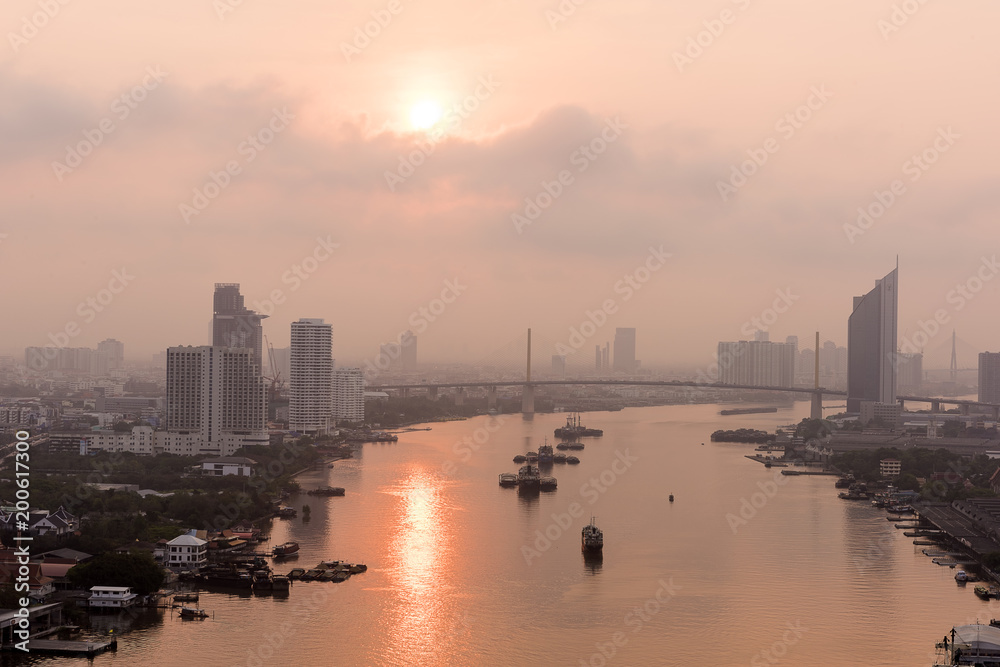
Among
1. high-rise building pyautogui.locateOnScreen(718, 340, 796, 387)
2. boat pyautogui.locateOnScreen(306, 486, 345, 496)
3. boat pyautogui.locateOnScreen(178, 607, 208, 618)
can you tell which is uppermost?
high-rise building pyautogui.locateOnScreen(718, 340, 796, 387)

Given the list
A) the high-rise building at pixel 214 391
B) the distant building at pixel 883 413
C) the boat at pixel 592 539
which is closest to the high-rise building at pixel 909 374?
the distant building at pixel 883 413

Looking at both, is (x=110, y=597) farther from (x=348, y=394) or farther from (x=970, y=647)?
(x=348, y=394)

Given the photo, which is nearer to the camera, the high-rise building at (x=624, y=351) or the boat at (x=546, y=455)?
the boat at (x=546, y=455)

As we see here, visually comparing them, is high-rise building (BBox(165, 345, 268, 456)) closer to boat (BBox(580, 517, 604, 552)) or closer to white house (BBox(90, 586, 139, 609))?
boat (BBox(580, 517, 604, 552))

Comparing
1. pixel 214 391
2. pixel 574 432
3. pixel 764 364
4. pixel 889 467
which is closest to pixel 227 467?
pixel 214 391

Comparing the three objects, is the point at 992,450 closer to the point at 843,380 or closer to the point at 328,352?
the point at 328,352

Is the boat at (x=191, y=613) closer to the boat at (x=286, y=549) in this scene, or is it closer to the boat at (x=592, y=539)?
the boat at (x=286, y=549)

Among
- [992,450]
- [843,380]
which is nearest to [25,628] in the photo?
[992,450]

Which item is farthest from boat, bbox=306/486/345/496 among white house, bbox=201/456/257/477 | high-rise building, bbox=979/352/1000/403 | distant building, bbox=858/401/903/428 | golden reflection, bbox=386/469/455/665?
high-rise building, bbox=979/352/1000/403
